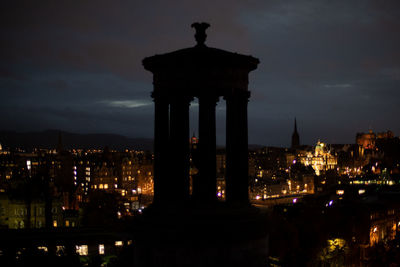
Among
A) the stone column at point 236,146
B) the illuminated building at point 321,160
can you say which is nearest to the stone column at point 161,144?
the stone column at point 236,146

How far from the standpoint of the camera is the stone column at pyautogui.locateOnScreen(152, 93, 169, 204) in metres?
14.3

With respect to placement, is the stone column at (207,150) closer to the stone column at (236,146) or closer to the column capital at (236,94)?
the column capital at (236,94)

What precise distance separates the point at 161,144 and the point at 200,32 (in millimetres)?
3546

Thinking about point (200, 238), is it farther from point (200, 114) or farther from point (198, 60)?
point (198, 60)

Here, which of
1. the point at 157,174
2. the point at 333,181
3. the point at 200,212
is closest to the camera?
the point at 200,212

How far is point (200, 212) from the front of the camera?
43.4ft

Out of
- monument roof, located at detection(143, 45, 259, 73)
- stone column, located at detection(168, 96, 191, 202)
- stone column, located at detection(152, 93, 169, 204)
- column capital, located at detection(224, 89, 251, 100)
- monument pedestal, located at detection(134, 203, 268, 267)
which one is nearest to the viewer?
monument pedestal, located at detection(134, 203, 268, 267)

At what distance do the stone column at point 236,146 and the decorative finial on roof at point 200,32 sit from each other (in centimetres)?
182

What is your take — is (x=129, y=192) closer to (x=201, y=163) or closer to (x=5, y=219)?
(x=5, y=219)

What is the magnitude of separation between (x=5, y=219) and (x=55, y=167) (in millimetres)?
68097

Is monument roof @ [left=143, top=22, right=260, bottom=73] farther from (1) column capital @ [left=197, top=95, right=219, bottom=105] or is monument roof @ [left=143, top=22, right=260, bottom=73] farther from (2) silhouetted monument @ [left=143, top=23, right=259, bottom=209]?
(1) column capital @ [left=197, top=95, right=219, bottom=105]

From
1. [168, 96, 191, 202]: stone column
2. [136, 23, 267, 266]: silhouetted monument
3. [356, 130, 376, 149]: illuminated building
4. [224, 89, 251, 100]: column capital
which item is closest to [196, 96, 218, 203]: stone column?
[136, 23, 267, 266]: silhouetted monument

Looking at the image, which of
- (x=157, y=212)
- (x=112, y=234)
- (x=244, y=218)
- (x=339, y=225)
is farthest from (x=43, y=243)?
(x=339, y=225)

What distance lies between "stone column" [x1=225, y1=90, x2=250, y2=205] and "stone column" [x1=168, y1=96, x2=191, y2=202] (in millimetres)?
1291
